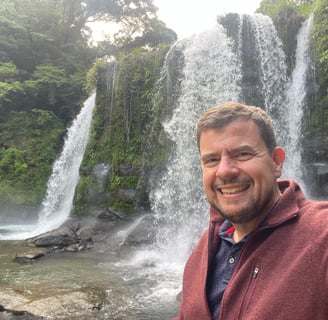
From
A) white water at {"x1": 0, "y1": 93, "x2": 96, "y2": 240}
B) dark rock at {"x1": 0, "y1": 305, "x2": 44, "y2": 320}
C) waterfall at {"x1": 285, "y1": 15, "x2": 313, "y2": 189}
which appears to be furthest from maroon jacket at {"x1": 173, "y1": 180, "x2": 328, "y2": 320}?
white water at {"x1": 0, "y1": 93, "x2": 96, "y2": 240}

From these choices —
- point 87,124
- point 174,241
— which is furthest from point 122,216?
point 87,124

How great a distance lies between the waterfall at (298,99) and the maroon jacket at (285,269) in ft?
34.2

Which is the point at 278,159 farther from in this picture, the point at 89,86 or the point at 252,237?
the point at 89,86

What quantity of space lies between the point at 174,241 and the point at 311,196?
4354mm

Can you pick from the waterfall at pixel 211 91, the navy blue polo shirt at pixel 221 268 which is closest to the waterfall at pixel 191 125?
the waterfall at pixel 211 91

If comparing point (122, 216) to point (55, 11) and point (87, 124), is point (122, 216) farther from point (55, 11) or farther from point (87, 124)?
point (55, 11)

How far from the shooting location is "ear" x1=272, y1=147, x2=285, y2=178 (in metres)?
1.63

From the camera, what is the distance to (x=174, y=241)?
11141mm

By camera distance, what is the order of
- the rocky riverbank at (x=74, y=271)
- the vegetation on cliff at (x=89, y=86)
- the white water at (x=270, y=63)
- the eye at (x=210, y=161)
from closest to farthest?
the eye at (x=210, y=161) < the rocky riverbank at (x=74, y=271) < the white water at (x=270, y=63) < the vegetation on cliff at (x=89, y=86)

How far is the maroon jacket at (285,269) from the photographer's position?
4.07 ft

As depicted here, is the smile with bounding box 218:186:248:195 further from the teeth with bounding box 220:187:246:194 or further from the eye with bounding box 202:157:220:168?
the eye with bounding box 202:157:220:168

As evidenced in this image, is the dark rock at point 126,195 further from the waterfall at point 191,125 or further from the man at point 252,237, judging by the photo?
the man at point 252,237

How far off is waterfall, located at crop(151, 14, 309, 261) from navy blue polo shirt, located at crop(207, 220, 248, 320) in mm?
9700

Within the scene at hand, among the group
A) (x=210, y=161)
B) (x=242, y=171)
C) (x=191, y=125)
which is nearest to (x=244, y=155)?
(x=242, y=171)
